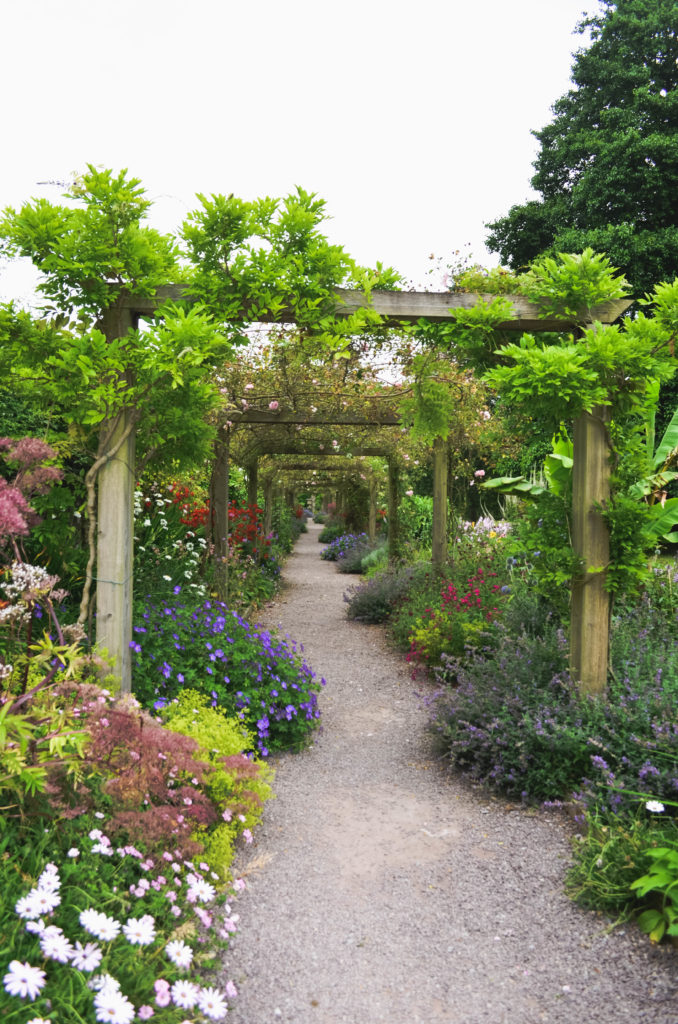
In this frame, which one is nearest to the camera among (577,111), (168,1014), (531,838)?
(168,1014)

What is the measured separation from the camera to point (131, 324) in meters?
4.39

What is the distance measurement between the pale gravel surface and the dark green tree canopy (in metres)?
12.8

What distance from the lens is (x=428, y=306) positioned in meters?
4.47

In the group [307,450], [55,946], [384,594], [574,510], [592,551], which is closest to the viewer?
[55,946]

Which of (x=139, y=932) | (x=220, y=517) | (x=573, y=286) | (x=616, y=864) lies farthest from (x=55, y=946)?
(x=220, y=517)

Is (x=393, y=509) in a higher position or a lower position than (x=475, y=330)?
lower

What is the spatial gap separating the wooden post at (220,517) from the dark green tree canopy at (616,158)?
9.70 m

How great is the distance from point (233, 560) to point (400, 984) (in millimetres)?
7357

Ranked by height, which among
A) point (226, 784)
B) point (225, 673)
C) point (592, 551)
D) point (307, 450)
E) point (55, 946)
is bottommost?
point (226, 784)

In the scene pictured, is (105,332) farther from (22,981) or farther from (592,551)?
(22,981)

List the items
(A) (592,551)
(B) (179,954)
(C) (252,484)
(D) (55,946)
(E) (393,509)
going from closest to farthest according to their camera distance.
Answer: (D) (55,946) < (B) (179,954) < (A) (592,551) < (E) (393,509) < (C) (252,484)

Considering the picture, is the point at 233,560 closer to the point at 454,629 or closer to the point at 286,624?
the point at 286,624

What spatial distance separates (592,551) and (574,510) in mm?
295

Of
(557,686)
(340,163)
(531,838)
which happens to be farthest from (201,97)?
(531,838)
